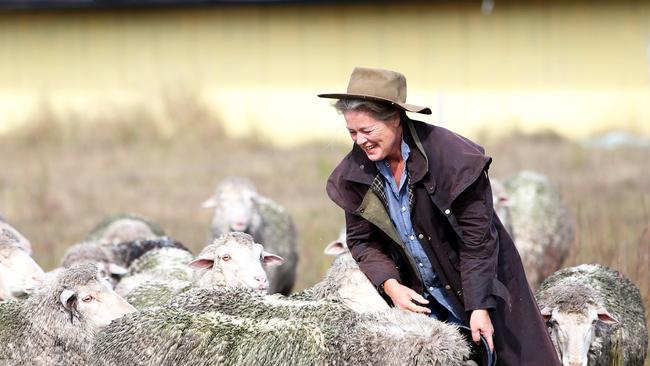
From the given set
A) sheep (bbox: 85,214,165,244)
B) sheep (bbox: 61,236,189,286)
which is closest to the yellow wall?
sheep (bbox: 85,214,165,244)

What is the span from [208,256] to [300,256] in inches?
166

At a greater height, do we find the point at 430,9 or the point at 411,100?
the point at 430,9

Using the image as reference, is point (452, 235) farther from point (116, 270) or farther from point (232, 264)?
point (116, 270)

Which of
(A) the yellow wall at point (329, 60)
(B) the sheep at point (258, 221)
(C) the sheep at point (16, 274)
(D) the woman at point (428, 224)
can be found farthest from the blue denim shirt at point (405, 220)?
(A) the yellow wall at point (329, 60)

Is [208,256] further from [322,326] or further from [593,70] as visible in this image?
[593,70]

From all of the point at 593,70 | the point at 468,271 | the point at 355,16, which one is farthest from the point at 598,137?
the point at 468,271

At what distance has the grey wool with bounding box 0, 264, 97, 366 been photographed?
561 cm

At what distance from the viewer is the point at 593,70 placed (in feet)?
58.5

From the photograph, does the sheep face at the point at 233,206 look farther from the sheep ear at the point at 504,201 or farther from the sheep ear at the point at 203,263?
the sheep ear at the point at 203,263

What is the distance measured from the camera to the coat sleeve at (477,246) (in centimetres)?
467

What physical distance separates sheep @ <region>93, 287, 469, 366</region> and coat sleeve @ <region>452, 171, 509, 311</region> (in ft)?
0.66

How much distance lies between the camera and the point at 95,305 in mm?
5629

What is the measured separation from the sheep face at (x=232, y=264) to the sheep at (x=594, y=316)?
1589 mm

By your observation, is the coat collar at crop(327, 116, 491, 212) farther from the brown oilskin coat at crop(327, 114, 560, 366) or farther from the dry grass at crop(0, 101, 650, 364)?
the dry grass at crop(0, 101, 650, 364)
